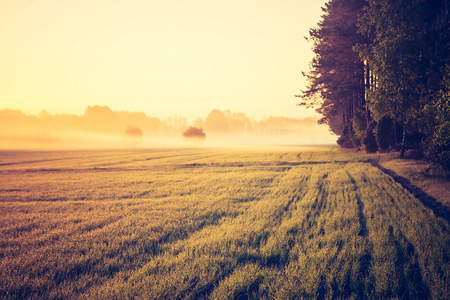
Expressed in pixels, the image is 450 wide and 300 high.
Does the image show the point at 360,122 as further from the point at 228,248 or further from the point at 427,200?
the point at 228,248

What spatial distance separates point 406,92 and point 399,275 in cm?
1982

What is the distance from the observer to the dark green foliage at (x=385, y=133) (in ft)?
88.2

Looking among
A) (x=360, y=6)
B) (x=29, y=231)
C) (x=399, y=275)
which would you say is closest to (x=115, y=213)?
(x=29, y=231)

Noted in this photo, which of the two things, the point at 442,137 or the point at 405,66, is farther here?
the point at 405,66

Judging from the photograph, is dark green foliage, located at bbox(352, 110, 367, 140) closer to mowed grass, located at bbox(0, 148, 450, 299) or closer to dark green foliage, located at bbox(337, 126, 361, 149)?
dark green foliage, located at bbox(337, 126, 361, 149)

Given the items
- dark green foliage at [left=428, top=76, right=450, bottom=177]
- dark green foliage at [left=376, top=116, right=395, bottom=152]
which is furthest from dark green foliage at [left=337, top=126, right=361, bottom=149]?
dark green foliage at [left=428, top=76, right=450, bottom=177]

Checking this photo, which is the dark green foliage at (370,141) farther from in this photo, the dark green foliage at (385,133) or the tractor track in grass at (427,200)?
the tractor track in grass at (427,200)

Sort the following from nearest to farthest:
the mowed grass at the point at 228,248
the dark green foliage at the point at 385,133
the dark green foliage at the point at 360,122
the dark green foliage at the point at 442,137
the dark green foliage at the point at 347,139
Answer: the mowed grass at the point at 228,248, the dark green foliage at the point at 442,137, the dark green foliage at the point at 385,133, the dark green foliage at the point at 360,122, the dark green foliage at the point at 347,139

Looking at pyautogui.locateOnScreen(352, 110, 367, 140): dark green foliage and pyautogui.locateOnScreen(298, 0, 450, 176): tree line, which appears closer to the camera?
pyautogui.locateOnScreen(298, 0, 450, 176): tree line

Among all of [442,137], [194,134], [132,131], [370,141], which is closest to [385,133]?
[370,141]

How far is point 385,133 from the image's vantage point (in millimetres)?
27500

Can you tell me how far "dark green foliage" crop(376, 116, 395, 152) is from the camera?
88.2ft

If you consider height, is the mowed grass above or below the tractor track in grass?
below

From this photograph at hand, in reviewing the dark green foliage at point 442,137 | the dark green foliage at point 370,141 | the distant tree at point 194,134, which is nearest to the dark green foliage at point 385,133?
the dark green foliage at point 370,141
